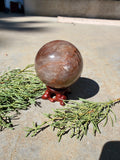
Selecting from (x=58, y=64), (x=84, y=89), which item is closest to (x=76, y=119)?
(x=58, y=64)

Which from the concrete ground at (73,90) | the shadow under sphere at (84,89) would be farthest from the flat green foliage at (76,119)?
the shadow under sphere at (84,89)

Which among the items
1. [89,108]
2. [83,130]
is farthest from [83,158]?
[89,108]

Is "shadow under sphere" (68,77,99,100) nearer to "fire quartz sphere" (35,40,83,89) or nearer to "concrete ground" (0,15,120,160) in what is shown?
"concrete ground" (0,15,120,160)

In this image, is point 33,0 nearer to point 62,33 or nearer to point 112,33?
point 62,33

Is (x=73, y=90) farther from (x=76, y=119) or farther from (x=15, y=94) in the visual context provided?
(x=15, y=94)

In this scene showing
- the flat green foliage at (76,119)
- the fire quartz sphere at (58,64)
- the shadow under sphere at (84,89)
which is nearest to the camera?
the flat green foliage at (76,119)

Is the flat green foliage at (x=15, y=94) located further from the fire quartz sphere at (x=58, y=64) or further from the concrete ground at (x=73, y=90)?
the fire quartz sphere at (x=58, y=64)
